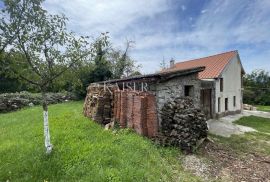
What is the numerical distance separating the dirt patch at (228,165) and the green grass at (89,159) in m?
0.67

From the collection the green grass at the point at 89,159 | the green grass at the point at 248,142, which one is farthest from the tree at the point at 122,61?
the green grass at the point at 89,159

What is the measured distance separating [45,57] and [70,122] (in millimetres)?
5269

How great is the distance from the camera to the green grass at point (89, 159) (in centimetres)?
611

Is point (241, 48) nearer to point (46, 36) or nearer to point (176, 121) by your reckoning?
point (176, 121)

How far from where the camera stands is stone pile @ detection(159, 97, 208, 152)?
914 centimetres

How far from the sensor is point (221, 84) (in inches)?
806

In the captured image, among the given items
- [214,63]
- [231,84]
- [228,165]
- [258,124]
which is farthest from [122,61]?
[228,165]

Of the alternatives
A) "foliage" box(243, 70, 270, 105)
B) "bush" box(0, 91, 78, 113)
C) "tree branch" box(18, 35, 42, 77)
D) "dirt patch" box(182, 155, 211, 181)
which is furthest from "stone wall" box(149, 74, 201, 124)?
"foliage" box(243, 70, 270, 105)

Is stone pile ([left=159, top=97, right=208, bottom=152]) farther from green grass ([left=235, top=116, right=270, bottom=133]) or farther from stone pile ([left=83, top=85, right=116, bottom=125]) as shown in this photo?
green grass ([left=235, top=116, right=270, bottom=133])

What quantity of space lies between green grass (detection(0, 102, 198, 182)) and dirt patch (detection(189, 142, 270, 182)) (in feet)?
2.21

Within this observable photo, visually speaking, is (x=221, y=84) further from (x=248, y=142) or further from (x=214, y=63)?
(x=248, y=142)

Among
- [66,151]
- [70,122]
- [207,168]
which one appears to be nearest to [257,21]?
[207,168]

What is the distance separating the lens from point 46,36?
680cm

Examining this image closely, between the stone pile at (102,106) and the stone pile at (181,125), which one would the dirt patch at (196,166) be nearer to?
the stone pile at (181,125)
